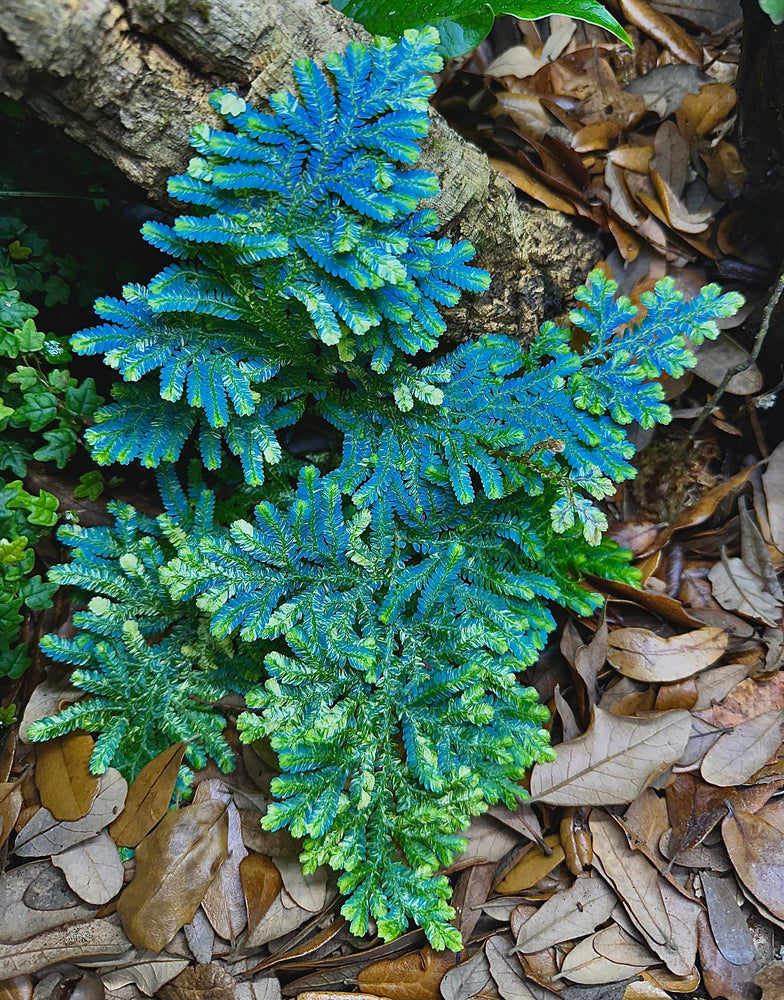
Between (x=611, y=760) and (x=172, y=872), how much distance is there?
4.31ft

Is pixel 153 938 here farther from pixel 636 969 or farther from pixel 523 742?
pixel 636 969

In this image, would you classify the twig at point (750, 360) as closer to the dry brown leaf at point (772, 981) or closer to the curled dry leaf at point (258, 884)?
the dry brown leaf at point (772, 981)

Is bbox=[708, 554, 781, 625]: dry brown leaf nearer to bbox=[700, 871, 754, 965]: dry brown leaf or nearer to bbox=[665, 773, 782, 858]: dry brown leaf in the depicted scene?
bbox=[665, 773, 782, 858]: dry brown leaf

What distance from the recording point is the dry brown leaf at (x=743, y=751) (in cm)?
225

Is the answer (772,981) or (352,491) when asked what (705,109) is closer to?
(352,491)

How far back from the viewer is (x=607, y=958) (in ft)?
6.73

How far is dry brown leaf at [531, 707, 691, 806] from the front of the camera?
2170 mm

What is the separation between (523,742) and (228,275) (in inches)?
60.6

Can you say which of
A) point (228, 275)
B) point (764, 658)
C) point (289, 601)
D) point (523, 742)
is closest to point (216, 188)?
point (228, 275)

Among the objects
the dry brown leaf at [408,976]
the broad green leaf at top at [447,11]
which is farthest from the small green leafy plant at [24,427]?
the dry brown leaf at [408,976]

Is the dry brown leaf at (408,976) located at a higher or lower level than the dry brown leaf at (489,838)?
lower

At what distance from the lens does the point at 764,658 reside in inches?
97.3

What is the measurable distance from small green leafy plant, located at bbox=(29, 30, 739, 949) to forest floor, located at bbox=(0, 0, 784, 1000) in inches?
6.9

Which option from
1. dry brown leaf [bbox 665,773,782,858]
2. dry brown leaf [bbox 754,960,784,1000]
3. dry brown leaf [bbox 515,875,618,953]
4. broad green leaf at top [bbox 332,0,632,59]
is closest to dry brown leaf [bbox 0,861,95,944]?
dry brown leaf [bbox 515,875,618,953]
